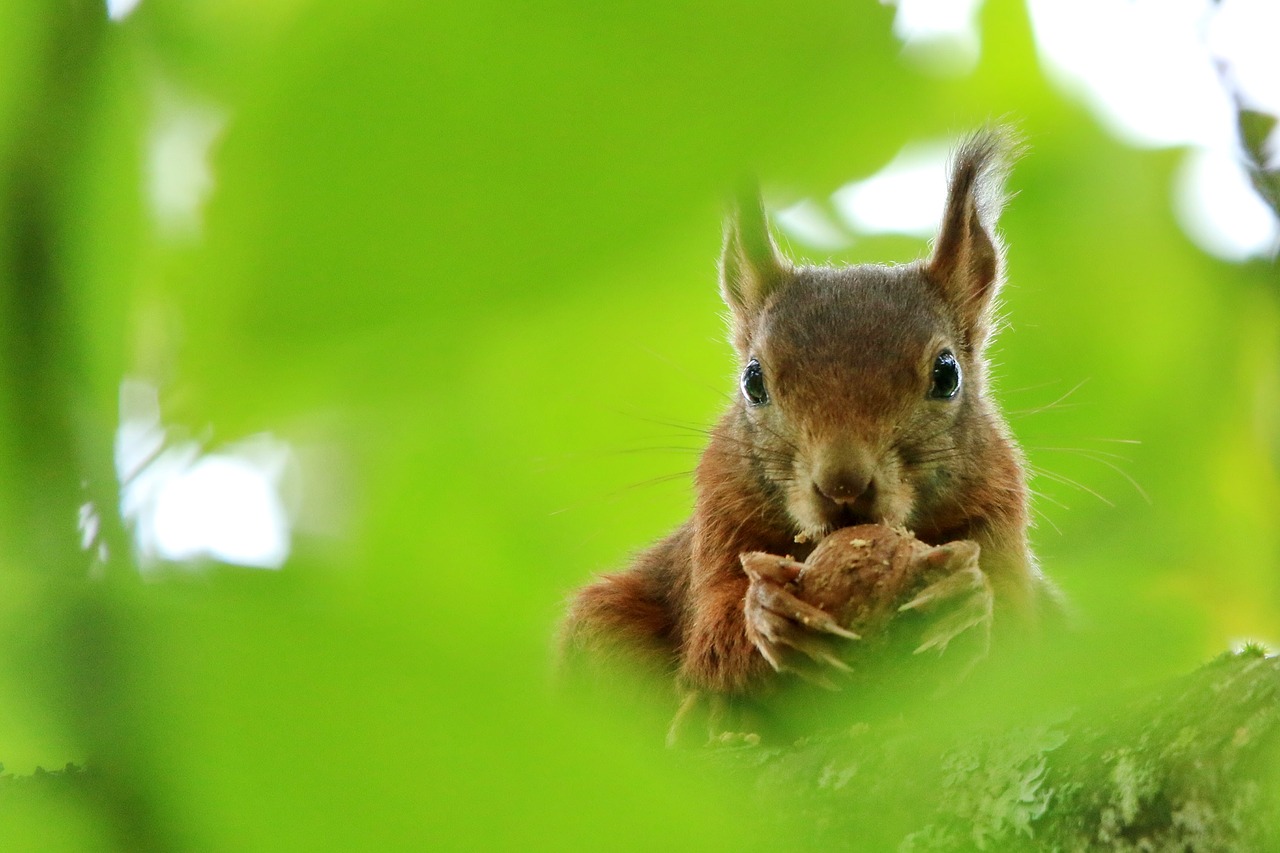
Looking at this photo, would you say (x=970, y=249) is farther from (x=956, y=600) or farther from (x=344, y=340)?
(x=344, y=340)

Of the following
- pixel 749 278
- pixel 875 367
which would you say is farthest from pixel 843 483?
pixel 749 278

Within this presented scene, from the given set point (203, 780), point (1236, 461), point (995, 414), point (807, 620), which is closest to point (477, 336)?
point (203, 780)

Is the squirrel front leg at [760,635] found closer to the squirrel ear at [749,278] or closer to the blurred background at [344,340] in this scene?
the squirrel ear at [749,278]

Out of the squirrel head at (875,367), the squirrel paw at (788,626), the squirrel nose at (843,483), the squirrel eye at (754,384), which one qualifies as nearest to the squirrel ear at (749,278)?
the squirrel head at (875,367)

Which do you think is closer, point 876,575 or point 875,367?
point 876,575

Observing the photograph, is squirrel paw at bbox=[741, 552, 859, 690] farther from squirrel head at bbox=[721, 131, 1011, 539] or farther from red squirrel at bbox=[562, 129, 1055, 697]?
squirrel head at bbox=[721, 131, 1011, 539]

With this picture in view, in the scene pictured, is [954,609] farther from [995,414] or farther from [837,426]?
[995,414]

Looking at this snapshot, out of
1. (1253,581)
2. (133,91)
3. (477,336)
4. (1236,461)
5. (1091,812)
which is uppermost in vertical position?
(133,91)
